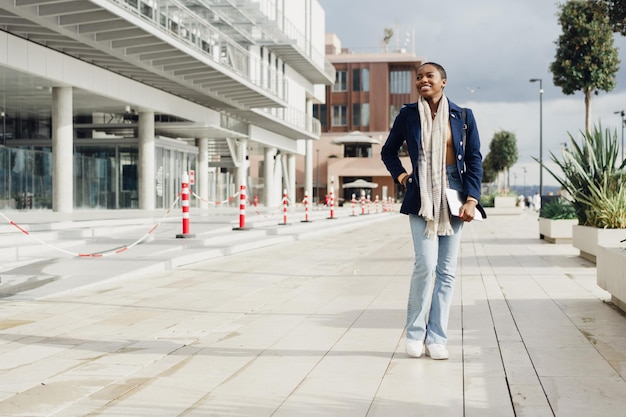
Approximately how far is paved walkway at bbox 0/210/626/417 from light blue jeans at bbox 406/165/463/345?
222 millimetres

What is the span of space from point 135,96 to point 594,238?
1941 cm

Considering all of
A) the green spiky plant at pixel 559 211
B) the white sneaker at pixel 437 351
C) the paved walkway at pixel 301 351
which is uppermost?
the green spiky plant at pixel 559 211

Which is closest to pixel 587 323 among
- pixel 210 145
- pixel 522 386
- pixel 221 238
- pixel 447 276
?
pixel 447 276

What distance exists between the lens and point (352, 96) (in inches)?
3465

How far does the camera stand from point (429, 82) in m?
5.56

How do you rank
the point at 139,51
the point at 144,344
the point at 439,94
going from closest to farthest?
the point at 439,94 → the point at 144,344 → the point at 139,51

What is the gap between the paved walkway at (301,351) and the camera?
4.41 m

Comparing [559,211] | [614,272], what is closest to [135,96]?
[559,211]

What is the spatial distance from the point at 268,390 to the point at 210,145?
42.8 metres

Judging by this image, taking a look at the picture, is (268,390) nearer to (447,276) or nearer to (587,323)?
(447,276)

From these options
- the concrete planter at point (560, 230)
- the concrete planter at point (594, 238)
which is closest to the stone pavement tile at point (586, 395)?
the concrete planter at point (594, 238)

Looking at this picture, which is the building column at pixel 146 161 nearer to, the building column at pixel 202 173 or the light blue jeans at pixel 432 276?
the building column at pixel 202 173

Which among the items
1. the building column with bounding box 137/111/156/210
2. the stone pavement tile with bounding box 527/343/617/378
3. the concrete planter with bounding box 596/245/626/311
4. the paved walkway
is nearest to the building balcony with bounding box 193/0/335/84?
the building column with bounding box 137/111/156/210

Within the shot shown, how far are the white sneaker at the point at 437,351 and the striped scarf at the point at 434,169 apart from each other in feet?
2.43
